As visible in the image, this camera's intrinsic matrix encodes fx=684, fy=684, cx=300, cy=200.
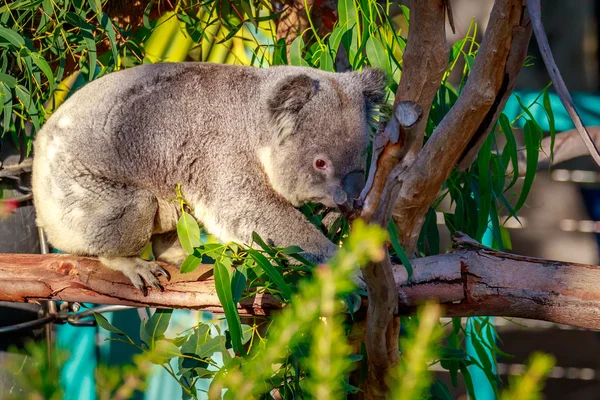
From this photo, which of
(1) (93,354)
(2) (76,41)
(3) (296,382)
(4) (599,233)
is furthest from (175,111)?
(4) (599,233)

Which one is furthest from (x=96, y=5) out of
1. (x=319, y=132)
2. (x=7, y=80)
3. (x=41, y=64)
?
(x=319, y=132)

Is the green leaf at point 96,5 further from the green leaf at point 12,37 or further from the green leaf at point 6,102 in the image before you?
the green leaf at point 6,102

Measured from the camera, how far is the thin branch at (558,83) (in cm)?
84

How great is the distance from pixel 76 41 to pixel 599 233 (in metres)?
2.66

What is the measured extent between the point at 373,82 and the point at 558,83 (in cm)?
123

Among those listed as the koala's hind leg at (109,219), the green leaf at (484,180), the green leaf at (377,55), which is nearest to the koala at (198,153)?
the koala's hind leg at (109,219)

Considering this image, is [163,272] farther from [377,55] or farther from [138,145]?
[377,55]

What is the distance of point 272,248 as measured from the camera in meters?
1.80

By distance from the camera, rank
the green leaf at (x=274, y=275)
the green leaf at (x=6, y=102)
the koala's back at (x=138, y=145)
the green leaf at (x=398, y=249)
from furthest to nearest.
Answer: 1. the green leaf at (x=6, y=102)
2. the koala's back at (x=138, y=145)
3. the green leaf at (x=274, y=275)
4. the green leaf at (x=398, y=249)

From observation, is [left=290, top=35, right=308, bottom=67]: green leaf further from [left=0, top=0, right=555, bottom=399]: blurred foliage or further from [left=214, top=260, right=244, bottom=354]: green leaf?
[left=214, top=260, right=244, bottom=354]: green leaf

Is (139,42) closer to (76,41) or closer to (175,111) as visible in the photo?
(76,41)

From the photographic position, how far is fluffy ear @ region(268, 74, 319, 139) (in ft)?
6.58

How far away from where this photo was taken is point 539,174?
3.57m

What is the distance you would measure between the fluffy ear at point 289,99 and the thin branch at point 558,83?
3.62ft
